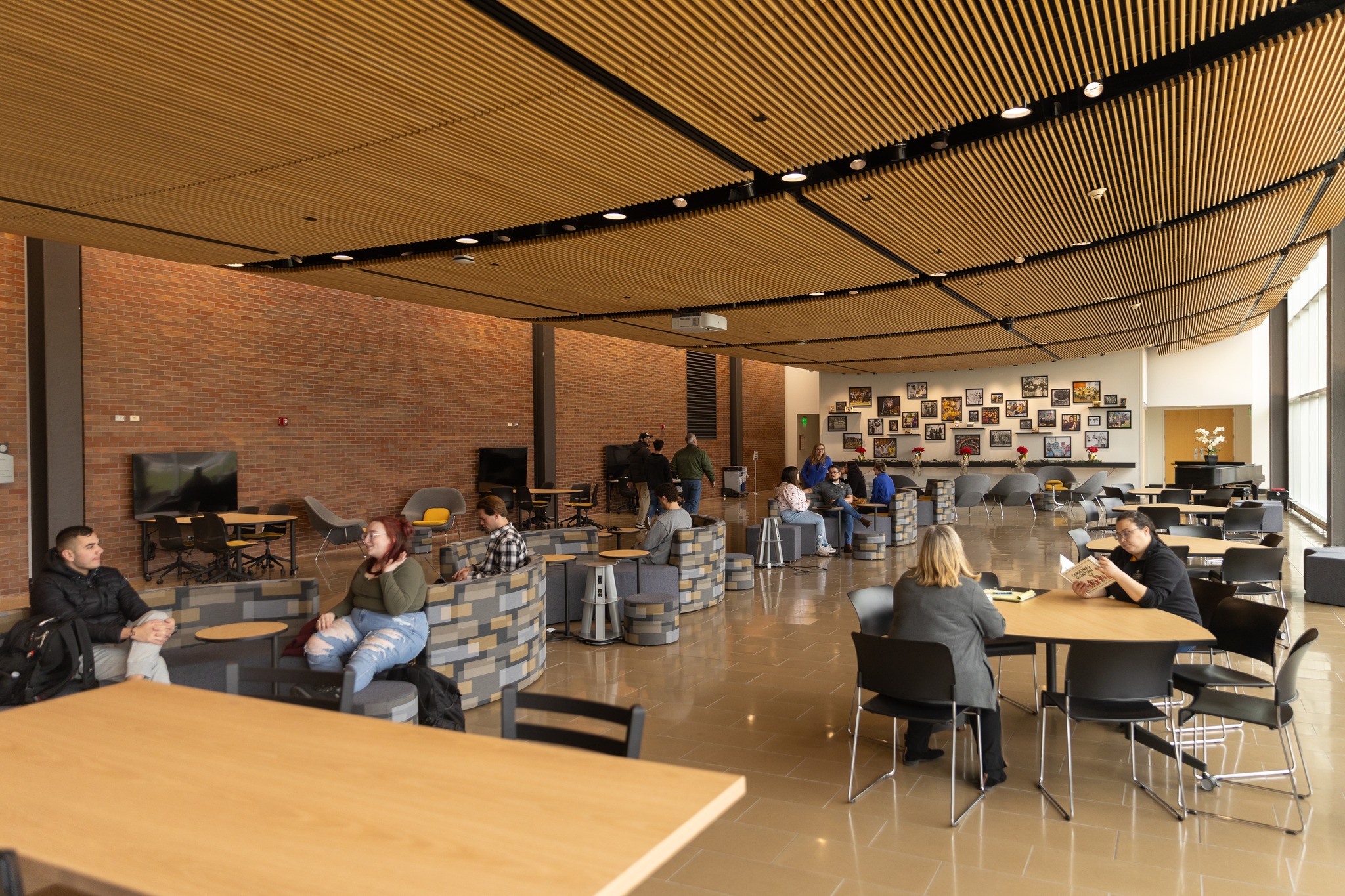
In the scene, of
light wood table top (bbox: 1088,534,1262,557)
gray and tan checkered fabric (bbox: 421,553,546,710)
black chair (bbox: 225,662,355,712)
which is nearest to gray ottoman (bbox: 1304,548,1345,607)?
light wood table top (bbox: 1088,534,1262,557)

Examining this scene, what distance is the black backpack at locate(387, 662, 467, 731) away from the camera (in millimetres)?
4148

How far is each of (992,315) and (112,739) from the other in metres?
11.7

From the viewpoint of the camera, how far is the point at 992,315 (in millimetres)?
11945

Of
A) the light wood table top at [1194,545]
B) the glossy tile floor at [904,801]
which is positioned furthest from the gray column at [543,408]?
the light wood table top at [1194,545]

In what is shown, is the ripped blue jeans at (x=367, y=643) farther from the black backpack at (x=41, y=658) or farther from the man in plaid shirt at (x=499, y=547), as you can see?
the man in plaid shirt at (x=499, y=547)

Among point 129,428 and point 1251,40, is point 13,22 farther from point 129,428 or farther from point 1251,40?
point 129,428

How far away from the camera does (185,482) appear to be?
1008 cm

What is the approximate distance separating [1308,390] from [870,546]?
9248 mm

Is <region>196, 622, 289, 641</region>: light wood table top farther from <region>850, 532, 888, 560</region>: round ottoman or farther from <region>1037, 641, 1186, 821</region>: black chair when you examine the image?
<region>850, 532, 888, 560</region>: round ottoman

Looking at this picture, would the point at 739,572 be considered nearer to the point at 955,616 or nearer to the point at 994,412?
the point at 955,616

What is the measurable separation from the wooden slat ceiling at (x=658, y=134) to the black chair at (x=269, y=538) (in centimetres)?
348

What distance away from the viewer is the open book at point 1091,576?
15.0 ft

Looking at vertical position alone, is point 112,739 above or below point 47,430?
below

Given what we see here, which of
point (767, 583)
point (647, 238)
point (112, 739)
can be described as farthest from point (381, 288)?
point (112, 739)
